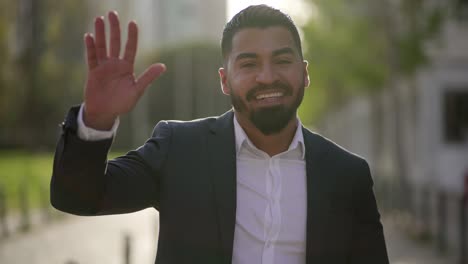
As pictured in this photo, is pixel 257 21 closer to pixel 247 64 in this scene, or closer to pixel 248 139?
pixel 247 64

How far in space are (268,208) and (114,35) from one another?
87cm

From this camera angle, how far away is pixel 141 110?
81250 millimetres

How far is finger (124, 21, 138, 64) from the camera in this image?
3.12 metres

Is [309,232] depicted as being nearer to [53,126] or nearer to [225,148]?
[225,148]

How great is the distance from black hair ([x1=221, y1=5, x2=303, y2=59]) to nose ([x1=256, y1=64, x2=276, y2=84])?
0.16 metres

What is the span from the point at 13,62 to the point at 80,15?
36.5 feet

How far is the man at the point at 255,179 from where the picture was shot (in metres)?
3.46

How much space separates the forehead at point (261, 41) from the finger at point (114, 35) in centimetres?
58

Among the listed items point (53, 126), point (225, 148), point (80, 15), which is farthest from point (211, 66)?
point (225, 148)

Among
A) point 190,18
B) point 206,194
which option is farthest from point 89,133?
point 190,18

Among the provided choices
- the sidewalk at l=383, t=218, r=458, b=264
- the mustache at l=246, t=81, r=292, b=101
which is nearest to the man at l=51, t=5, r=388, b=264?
the mustache at l=246, t=81, r=292, b=101

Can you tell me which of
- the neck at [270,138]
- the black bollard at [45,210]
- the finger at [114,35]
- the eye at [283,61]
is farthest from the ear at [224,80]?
the black bollard at [45,210]

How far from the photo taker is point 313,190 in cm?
359


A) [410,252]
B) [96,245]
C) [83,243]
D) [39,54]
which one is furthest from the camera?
[39,54]
